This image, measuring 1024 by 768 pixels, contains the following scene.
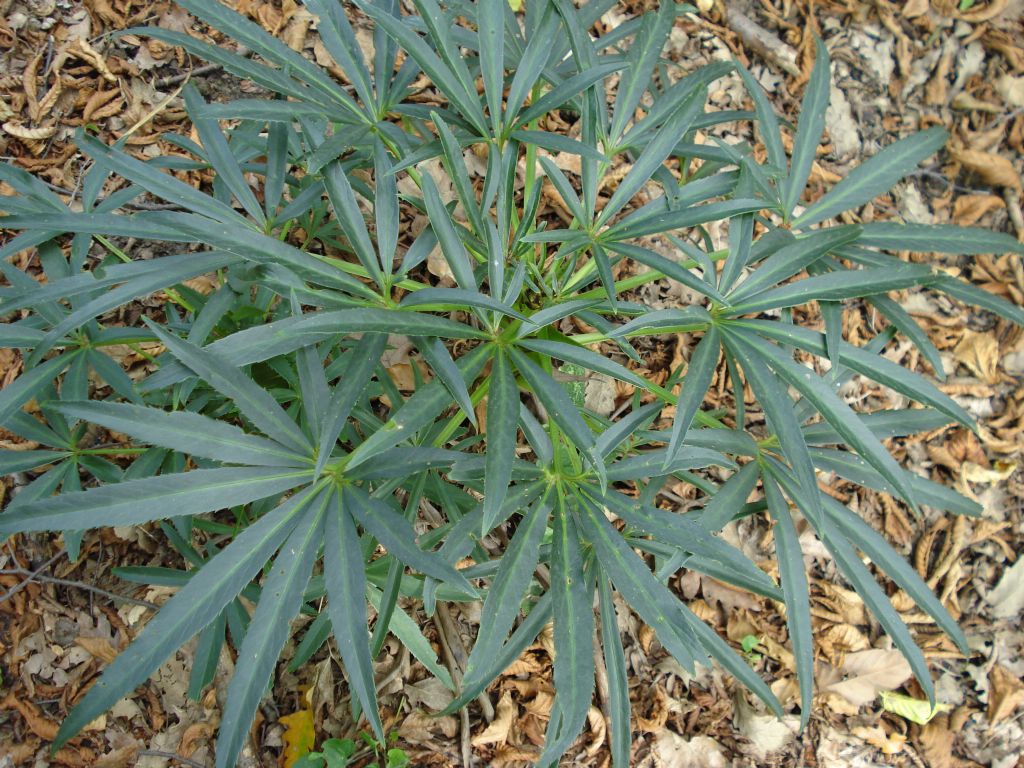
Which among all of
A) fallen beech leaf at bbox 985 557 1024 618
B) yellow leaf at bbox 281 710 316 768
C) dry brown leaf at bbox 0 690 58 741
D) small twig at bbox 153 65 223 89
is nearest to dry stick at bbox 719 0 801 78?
small twig at bbox 153 65 223 89

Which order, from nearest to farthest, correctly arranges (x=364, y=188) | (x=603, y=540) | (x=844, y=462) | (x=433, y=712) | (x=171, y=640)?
(x=171, y=640) < (x=603, y=540) < (x=844, y=462) < (x=364, y=188) < (x=433, y=712)

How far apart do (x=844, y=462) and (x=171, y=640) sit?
3.03 ft

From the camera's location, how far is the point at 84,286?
2.89 feet

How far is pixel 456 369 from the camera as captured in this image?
796 mm

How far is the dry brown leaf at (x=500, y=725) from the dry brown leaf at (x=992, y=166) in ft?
6.37

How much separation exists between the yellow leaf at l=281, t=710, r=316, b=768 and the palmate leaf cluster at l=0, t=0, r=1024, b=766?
28 cm

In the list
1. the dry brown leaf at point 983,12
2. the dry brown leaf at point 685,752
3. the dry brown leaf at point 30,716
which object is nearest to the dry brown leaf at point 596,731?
the dry brown leaf at point 685,752

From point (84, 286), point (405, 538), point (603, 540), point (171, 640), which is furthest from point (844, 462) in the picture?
point (84, 286)

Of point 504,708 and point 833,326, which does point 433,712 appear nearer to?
point 504,708

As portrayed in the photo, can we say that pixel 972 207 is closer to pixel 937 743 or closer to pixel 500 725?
pixel 937 743

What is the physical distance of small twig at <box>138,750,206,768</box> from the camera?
1.23 metres

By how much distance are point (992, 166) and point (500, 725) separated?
202 cm

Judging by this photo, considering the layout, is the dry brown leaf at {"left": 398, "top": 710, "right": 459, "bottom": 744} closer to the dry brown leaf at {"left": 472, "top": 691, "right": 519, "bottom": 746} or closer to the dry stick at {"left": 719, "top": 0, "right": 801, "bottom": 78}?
the dry brown leaf at {"left": 472, "top": 691, "right": 519, "bottom": 746}

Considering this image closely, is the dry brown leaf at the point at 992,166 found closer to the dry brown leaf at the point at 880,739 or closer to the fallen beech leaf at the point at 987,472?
the fallen beech leaf at the point at 987,472
